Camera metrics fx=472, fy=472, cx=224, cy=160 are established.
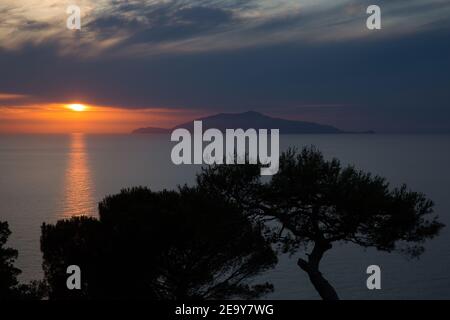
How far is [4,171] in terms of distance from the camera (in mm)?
178375

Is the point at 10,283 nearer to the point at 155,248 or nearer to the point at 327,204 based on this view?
the point at 155,248

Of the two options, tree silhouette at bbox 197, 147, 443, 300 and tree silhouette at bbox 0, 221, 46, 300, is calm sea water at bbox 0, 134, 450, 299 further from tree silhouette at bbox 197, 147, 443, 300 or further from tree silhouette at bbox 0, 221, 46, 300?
tree silhouette at bbox 0, 221, 46, 300

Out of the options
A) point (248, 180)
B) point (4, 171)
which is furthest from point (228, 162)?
point (4, 171)

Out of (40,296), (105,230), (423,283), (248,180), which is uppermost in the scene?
(248,180)

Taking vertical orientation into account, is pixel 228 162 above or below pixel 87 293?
above

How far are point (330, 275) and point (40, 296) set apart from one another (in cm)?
3636

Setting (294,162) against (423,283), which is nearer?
(294,162)

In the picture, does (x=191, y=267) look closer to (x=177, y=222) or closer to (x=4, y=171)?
(x=177, y=222)

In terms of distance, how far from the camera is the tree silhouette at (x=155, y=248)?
18922 mm

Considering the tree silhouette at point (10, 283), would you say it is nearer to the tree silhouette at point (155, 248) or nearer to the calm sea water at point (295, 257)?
the tree silhouette at point (155, 248)

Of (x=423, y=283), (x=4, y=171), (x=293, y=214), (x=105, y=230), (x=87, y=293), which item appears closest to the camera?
(x=293, y=214)

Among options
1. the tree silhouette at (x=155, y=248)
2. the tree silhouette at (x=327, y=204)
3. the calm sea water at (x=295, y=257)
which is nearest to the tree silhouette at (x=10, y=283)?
the tree silhouette at (x=155, y=248)

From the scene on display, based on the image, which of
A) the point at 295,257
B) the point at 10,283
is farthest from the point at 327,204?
the point at 295,257

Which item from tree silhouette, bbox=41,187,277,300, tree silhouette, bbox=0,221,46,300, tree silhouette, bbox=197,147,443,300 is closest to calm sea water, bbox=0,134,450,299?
tree silhouette, bbox=41,187,277,300
